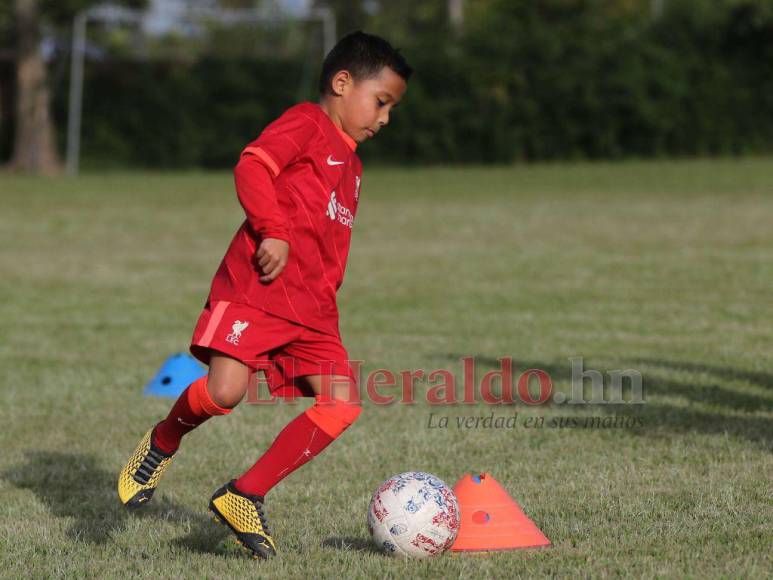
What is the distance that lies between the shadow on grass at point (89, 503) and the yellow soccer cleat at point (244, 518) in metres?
0.26

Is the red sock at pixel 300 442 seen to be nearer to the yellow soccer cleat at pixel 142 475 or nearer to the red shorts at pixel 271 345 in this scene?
the red shorts at pixel 271 345

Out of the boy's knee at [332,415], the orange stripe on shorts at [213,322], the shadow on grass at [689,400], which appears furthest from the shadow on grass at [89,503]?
the shadow on grass at [689,400]

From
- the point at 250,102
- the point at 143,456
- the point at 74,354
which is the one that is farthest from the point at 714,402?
the point at 250,102

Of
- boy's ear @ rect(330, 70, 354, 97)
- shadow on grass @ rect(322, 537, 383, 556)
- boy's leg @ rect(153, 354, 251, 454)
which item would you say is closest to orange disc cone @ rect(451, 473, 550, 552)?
shadow on grass @ rect(322, 537, 383, 556)

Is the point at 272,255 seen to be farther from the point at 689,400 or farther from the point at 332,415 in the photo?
the point at 689,400

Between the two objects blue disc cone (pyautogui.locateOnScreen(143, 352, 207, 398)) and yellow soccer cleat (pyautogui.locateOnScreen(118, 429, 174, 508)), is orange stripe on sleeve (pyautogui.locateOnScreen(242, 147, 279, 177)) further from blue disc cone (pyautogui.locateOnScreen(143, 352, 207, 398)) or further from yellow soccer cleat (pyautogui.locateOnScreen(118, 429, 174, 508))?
blue disc cone (pyautogui.locateOnScreen(143, 352, 207, 398))

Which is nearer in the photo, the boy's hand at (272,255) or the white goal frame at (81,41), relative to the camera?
the boy's hand at (272,255)

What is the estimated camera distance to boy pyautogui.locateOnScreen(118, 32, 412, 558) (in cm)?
440

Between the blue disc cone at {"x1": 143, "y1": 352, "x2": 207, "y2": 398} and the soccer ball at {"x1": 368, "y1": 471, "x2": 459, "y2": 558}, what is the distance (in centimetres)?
333

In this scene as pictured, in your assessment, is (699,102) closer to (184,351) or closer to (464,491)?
(184,351)

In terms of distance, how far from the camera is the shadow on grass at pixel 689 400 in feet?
21.6

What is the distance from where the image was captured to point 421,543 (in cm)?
445

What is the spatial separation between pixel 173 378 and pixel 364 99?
355cm

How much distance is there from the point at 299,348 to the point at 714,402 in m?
3.46
